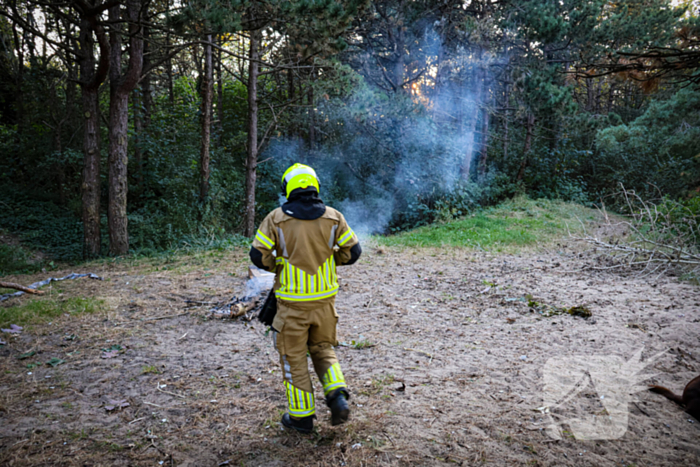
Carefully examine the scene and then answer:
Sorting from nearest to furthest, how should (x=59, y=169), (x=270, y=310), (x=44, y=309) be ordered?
1. (x=270, y=310)
2. (x=44, y=309)
3. (x=59, y=169)

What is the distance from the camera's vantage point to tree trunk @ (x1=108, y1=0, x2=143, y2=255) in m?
8.55

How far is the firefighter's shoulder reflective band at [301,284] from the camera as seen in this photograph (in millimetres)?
2760

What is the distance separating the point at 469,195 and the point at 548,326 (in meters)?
11.0

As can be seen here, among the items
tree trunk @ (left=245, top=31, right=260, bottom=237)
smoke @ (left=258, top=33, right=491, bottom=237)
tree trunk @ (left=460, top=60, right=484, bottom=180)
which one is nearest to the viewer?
tree trunk @ (left=245, top=31, right=260, bottom=237)

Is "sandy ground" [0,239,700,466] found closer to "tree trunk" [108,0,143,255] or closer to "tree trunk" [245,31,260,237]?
"tree trunk" [108,0,143,255]

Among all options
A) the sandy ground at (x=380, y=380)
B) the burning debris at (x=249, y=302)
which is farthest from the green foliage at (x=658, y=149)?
the burning debris at (x=249, y=302)

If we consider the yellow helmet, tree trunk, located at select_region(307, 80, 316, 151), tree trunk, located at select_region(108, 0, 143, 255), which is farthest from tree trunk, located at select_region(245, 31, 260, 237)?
the yellow helmet

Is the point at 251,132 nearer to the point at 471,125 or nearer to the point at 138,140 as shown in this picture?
the point at 138,140

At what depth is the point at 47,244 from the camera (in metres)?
11.2

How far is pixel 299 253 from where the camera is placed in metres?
2.77

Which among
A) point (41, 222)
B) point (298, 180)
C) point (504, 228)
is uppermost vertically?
point (298, 180)

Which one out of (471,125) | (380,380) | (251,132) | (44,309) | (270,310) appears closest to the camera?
(270,310)

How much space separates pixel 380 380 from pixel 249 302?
7.90 ft

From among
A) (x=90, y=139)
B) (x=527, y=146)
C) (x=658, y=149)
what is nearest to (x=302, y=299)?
(x=90, y=139)
